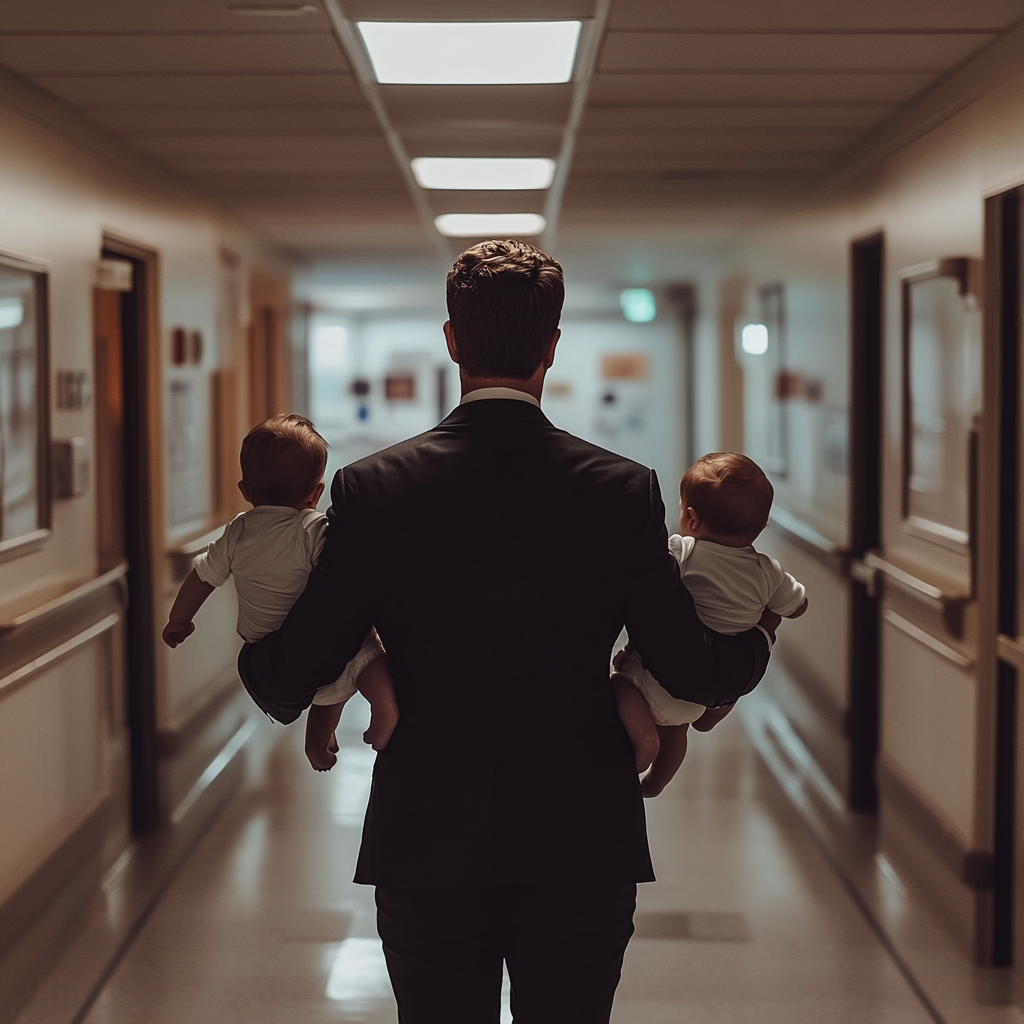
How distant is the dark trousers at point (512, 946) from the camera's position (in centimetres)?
159

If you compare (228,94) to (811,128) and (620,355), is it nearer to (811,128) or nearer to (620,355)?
(811,128)

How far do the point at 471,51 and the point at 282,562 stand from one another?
191cm

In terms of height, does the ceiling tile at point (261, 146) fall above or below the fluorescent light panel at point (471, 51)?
above

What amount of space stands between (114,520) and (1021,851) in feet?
10.5

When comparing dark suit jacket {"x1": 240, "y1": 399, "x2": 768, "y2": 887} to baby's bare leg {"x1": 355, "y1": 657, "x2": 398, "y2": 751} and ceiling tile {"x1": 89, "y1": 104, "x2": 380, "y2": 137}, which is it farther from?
ceiling tile {"x1": 89, "y1": 104, "x2": 380, "y2": 137}

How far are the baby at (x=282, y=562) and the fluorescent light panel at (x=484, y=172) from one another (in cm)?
309

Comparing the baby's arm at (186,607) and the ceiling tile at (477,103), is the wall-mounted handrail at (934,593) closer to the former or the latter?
the ceiling tile at (477,103)

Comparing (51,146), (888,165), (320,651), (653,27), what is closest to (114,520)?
(51,146)

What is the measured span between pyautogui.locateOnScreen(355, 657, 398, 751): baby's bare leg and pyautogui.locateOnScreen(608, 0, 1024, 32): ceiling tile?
5.94ft

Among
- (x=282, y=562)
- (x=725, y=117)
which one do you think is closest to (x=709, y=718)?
(x=282, y=562)

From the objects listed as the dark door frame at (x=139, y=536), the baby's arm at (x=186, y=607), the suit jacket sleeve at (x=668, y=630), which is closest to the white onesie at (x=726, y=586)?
the suit jacket sleeve at (x=668, y=630)

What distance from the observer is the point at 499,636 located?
150cm

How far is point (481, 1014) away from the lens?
64.4 inches

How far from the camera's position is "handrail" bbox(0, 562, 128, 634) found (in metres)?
3.12
